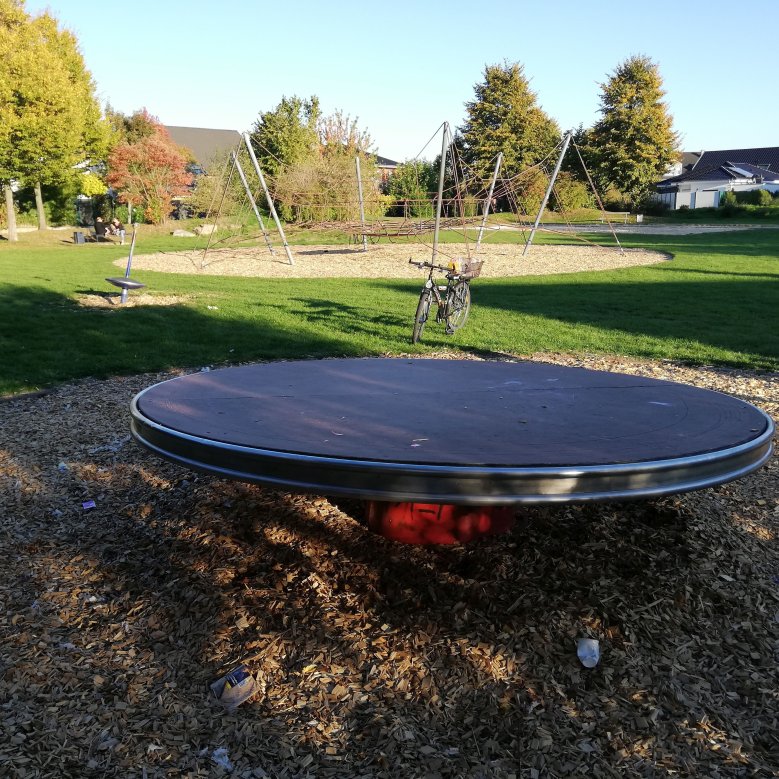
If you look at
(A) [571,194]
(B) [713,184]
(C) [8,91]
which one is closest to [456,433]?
(C) [8,91]

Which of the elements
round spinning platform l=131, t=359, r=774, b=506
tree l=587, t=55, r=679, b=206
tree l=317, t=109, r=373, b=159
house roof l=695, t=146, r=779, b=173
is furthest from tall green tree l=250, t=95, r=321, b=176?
house roof l=695, t=146, r=779, b=173

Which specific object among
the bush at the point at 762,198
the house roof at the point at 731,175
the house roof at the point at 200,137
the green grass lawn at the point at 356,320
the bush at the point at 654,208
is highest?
the house roof at the point at 200,137

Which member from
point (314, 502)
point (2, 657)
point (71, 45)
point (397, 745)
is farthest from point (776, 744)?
point (71, 45)

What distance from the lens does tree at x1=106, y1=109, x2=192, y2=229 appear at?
110ft

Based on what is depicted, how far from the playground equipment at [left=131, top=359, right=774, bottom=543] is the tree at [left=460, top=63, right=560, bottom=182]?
47683mm

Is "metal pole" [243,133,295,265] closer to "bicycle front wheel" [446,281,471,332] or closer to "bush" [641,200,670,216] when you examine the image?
"bicycle front wheel" [446,281,471,332]

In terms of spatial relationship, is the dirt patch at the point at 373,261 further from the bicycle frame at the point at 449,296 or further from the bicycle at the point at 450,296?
the bicycle frame at the point at 449,296

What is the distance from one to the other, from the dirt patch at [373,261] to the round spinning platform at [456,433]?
513 inches

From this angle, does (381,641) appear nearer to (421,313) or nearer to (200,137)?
(421,313)

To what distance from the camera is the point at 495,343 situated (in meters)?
8.41

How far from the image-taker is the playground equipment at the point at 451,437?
82.0 inches

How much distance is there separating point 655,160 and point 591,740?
1991 inches

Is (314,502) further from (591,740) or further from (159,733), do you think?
(591,740)

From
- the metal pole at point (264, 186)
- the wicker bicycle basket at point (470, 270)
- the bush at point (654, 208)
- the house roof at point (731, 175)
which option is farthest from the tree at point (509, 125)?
the wicker bicycle basket at point (470, 270)
